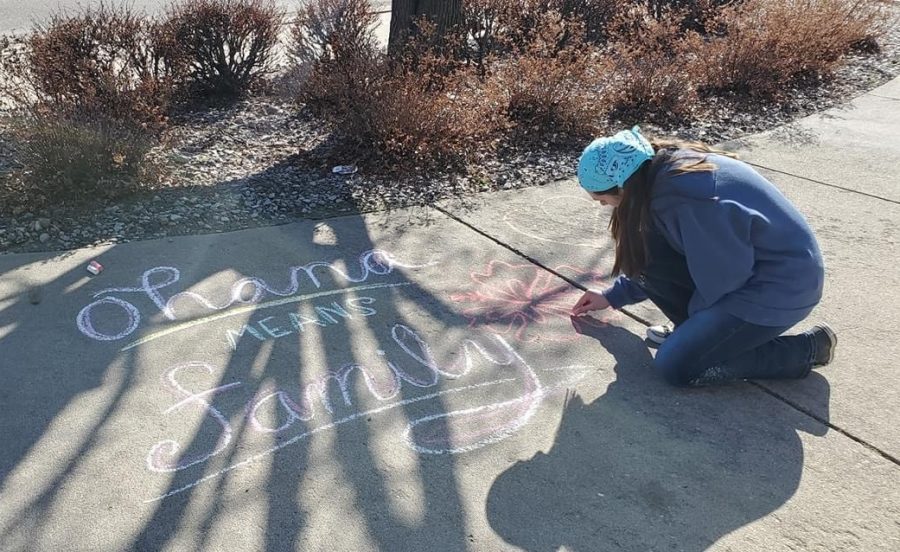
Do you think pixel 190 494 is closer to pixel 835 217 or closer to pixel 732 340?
pixel 732 340

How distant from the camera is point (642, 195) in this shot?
3023 mm

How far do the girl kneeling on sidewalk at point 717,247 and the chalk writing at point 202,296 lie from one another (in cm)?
138

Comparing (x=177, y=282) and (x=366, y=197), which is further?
(x=366, y=197)

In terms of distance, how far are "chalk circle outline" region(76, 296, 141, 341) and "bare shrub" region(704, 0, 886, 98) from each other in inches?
217

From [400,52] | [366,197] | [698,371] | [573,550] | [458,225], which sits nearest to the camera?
[573,550]

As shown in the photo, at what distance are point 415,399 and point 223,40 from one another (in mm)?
4537

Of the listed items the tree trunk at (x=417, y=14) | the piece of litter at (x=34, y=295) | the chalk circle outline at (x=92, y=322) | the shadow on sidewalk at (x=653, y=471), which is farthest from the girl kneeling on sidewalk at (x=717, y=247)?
the tree trunk at (x=417, y=14)

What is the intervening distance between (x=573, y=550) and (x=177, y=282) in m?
2.36

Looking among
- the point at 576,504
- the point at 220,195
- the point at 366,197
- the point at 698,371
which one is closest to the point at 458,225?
the point at 366,197

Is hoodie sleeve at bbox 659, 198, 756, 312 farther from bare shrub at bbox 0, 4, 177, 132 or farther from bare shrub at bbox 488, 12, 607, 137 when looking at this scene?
bare shrub at bbox 0, 4, 177, 132

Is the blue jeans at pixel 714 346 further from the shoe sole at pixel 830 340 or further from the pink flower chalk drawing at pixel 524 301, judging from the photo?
the pink flower chalk drawing at pixel 524 301

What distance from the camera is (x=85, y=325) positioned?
3484 millimetres

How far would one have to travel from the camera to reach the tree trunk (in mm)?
6602

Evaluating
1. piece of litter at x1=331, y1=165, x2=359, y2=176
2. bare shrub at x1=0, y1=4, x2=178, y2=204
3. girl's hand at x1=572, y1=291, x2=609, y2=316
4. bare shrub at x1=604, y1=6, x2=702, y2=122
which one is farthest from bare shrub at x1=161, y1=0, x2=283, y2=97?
girl's hand at x1=572, y1=291, x2=609, y2=316
